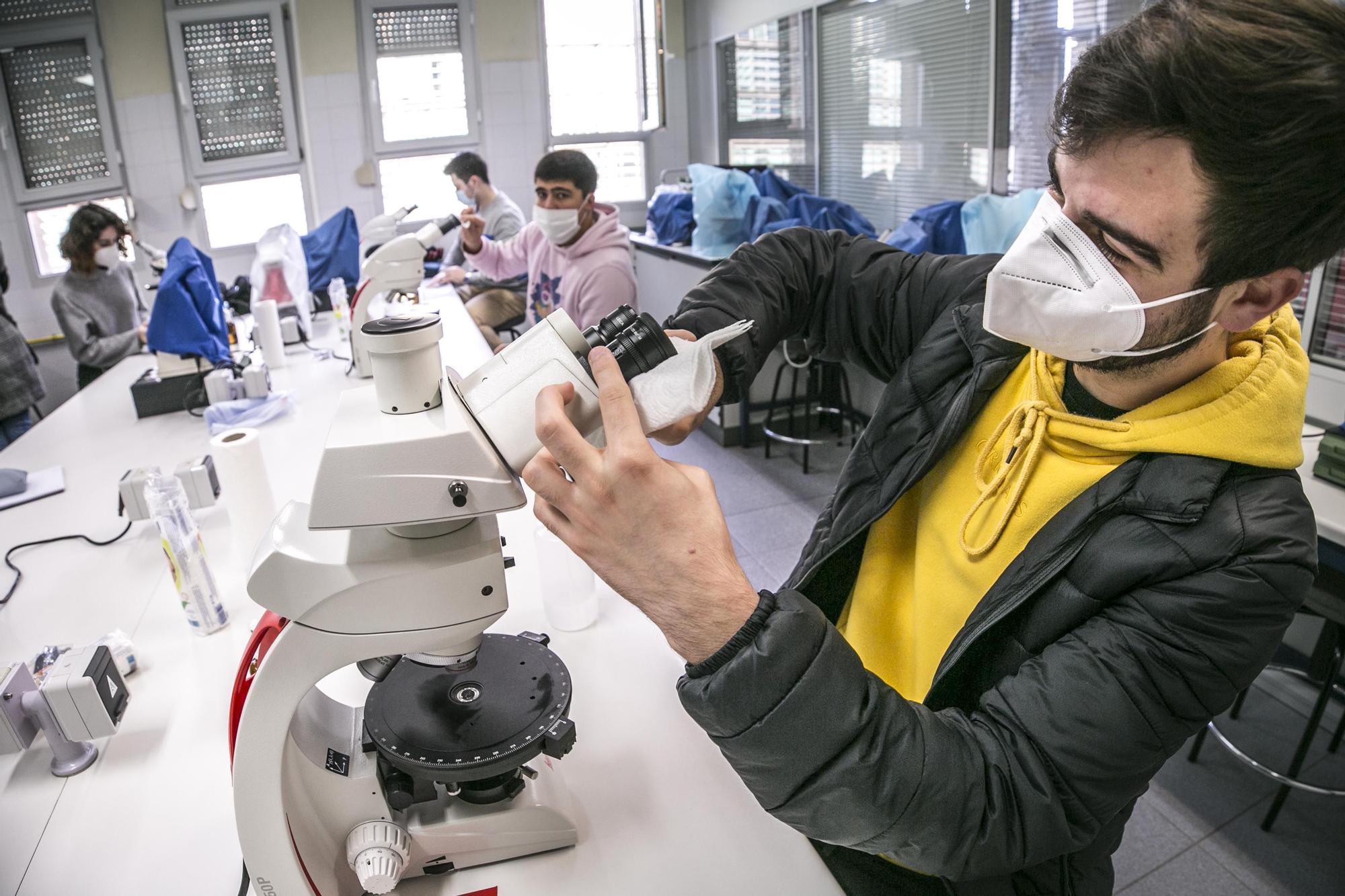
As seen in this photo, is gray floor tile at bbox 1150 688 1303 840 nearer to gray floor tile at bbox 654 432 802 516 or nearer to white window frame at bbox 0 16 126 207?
gray floor tile at bbox 654 432 802 516

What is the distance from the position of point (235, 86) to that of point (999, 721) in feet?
23.0

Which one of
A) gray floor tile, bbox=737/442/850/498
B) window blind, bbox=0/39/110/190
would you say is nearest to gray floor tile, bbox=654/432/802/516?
gray floor tile, bbox=737/442/850/498

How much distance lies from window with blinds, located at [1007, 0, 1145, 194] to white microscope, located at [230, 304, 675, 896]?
3306mm

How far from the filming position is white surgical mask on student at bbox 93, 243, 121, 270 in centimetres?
367

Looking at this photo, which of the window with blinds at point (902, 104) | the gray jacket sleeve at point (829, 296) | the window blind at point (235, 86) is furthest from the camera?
the window blind at point (235, 86)

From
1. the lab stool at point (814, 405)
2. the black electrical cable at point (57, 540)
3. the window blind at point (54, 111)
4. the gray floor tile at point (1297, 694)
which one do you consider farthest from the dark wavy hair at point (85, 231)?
the gray floor tile at point (1297, 694)

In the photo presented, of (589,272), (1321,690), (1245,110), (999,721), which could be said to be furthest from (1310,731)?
(589,272)

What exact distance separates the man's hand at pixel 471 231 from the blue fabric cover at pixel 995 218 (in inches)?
82.7

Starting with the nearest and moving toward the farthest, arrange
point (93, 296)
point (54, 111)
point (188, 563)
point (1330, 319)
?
point (188, 563) < point (1330, 319) < point (93, 296) < point (54, 111)

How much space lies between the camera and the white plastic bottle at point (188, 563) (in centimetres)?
132

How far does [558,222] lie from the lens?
10.8 ft

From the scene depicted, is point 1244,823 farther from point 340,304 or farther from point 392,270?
point 340,304

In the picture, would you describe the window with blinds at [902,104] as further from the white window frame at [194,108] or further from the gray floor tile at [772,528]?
the white window frame at [194,108]

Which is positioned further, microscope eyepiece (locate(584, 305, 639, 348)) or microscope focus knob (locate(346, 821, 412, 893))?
microscope focus knob (locate(346, 821, 412, 893))
